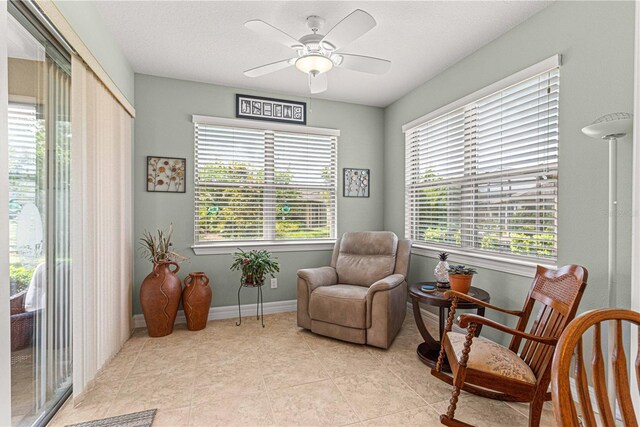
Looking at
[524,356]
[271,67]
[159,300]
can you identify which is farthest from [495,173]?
[159,300]

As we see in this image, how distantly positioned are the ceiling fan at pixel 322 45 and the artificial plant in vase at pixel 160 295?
1918 mm

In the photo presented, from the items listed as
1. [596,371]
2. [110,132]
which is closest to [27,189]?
[110,132]

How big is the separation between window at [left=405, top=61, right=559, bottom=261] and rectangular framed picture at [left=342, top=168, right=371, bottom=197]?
2.50ft

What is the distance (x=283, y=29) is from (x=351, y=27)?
783 millimetres

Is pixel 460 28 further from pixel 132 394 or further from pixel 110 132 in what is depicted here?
pixel 132 394

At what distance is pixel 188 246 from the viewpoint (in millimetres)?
3443

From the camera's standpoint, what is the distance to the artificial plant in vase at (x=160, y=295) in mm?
2941

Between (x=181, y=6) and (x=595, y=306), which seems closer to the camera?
(x=595, y=306)

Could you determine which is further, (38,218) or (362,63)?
(362,63)

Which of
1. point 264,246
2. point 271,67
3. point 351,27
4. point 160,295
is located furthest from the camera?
point 264,246

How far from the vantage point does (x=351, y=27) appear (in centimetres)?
194

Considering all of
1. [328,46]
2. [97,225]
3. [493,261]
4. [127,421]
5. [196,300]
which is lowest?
[127,421]

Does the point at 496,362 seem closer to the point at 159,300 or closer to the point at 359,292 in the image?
the point at 359,292

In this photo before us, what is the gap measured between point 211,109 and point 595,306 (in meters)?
3.74
